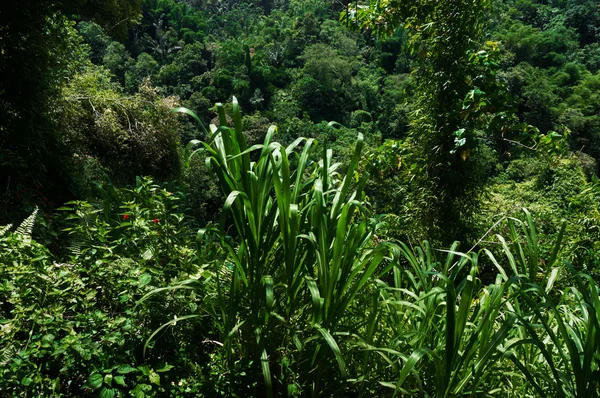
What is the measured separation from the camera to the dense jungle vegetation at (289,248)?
2.94ft

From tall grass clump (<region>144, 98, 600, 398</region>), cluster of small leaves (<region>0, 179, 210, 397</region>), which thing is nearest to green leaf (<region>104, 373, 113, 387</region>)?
cluster of small leaves (<region>0, 179, 210, 397</region>)

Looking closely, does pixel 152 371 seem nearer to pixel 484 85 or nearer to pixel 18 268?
pixel 18 268

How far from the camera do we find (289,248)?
0.94m

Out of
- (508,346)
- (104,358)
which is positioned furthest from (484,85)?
(104,358)

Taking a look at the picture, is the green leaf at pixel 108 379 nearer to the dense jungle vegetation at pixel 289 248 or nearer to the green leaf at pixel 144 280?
the dense jungle vegetation at pixel 289 248

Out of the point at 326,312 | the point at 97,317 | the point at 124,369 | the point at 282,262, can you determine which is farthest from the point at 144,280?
the point at 326,312

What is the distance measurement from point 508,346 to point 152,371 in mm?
718

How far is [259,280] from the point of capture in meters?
0.96

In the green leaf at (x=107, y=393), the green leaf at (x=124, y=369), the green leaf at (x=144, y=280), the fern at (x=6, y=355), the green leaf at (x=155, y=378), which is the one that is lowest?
the green leaf at (x=155, y=378)

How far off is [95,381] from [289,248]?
45cm

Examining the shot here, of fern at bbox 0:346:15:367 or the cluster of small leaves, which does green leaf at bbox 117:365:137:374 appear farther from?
fern at bbox 0:346:15:367

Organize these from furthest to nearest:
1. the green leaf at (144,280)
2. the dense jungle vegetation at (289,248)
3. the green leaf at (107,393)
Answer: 1. the green leaf at (144,280)
2. the dense jungle vegetation at (289,248)
3. the green leaf at (107,393)

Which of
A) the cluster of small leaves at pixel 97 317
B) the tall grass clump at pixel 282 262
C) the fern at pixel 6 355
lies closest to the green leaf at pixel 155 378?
the cluster of small leaves at pixel 97 317

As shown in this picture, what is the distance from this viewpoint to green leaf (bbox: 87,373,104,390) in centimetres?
79
